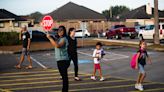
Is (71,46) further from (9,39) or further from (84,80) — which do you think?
(9,39)

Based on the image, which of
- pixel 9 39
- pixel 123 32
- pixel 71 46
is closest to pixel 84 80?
pixel 71 46

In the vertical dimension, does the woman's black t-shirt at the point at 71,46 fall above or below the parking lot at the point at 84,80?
above

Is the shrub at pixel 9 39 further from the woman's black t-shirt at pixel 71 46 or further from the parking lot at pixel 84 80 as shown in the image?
the woman's black t-shirt at pixel 71 46

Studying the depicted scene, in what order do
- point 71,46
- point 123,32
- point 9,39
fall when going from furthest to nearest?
point 123,32 < point 9,39 < point 71,46

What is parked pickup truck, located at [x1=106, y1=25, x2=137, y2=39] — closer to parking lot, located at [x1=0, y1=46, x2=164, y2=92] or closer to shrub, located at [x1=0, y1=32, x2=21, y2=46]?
shrub, located at [x1=0, y1=32, x2=21, y2=46]

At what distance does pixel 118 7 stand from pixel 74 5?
8388cm

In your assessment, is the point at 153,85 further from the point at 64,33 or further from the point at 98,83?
the point at 64,33

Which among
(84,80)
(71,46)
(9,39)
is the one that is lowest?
(84,80)

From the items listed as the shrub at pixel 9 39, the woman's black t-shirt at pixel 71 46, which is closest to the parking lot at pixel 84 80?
the woman's black t-shirt at pixel 71 46

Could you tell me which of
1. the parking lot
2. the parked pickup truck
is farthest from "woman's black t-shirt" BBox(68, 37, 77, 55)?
the parked pickup truck

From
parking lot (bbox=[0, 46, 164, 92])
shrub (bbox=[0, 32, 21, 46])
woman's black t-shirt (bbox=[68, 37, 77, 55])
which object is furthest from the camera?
shrub (bbox=[0, 32, 21, 46])

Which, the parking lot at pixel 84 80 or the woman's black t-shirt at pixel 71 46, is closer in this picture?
the parking lot at pixel 84 80

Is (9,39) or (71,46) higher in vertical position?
(71,46)

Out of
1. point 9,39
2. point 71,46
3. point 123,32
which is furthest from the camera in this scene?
point 123,32
